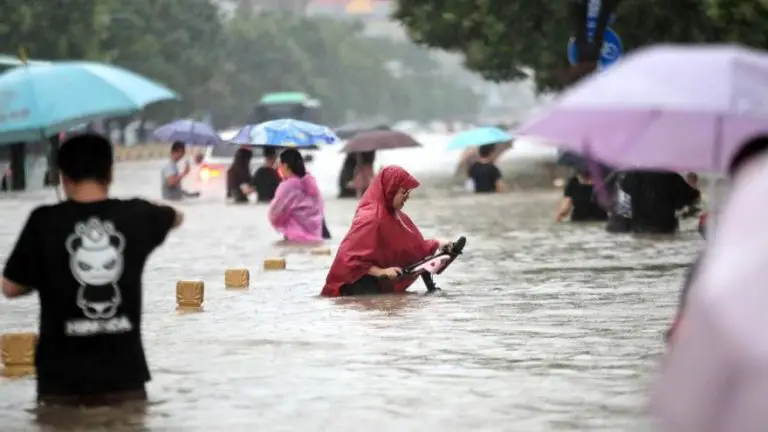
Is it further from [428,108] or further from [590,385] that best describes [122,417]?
[428,108]

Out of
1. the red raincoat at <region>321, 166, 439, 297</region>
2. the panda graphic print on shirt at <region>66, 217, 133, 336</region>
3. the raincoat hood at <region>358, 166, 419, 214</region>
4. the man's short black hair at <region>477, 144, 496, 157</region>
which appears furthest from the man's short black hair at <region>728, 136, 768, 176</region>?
the man's short black hair at <region>477, 144, 496, 157</region>

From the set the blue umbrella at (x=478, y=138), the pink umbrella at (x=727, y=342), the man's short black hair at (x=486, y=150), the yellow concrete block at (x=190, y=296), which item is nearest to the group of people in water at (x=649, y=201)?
the yellow concrete block at (x=190, y=296)

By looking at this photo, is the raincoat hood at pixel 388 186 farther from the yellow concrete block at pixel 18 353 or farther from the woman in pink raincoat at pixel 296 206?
the woman in pink raincoat at pixel 296 206

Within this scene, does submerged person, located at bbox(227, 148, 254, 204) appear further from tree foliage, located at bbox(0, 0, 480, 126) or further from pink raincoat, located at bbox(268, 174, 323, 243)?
tree foliage, located at bbox(0, 0, 480, 126)

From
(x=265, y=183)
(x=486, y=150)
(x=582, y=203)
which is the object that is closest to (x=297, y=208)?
(x=582, y=203)

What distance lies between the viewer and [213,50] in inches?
4122

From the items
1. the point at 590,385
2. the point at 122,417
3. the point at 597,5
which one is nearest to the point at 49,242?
the point at 122,417

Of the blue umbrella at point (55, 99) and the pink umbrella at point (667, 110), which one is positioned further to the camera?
the blue umbrella at point (55, 99)

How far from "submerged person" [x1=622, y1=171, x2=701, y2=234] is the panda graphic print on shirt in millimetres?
15619

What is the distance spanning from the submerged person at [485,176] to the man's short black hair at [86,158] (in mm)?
29799

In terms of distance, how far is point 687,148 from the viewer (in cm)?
721

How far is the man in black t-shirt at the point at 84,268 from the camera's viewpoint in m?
7.86

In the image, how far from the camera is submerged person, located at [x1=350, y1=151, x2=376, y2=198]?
112 feet

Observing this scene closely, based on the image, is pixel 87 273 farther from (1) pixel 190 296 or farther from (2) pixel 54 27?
(2) pixel 54 27
